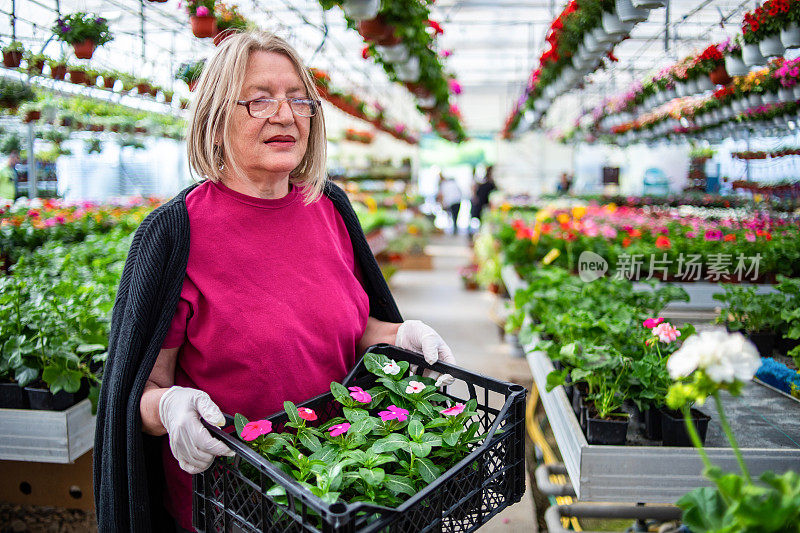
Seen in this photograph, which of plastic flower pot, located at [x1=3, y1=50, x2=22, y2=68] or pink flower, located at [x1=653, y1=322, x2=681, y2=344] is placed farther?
plastic flower pot, located at [x1=3, y1=50, x2=22, y2=68]

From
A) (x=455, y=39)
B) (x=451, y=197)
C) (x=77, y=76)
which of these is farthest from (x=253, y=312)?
(x=455, y=39)

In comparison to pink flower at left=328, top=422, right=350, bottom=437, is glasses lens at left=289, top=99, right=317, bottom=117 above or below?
above

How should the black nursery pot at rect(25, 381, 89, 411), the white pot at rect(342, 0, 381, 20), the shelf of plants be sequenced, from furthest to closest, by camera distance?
the white pot at rect(342, 0, 381, 20)
the black nursery pot at rect(25, 381, 89, 411)
the shelf of plants

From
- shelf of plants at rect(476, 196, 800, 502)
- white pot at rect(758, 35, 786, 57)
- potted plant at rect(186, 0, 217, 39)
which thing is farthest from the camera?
potted plant at rect(186, 0, 217, 39)

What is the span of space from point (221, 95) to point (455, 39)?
13327mm

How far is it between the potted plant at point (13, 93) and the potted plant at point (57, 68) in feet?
1.03

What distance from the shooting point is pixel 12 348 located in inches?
71.3

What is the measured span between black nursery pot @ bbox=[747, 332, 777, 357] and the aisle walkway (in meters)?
1.12

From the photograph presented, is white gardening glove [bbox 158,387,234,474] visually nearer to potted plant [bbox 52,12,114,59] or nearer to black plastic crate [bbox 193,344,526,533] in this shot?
black plastic crate [bbox 193,344,526,533]

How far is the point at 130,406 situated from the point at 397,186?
597 inches

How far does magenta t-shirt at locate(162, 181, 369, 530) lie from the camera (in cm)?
120

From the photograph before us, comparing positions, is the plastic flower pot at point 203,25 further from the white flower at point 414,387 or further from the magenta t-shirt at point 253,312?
the white flower at point 414,387

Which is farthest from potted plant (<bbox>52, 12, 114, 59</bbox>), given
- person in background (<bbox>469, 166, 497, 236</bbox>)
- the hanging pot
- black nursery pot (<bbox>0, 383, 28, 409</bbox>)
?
person in background (<bbox>469, 166, 497, 236</bbox>)

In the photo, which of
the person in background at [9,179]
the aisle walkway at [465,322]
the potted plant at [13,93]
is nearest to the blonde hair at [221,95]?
the aisle walkway at [465,322]
